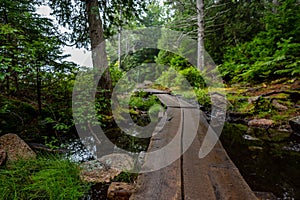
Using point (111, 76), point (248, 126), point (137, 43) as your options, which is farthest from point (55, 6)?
point (137, 43)

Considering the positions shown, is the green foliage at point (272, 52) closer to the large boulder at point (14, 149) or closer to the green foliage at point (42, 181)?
the green foliage at point (42, 181)

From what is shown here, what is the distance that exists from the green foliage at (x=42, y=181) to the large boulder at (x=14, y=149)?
8.3 inches

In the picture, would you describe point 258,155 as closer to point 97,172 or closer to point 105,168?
point 105,168

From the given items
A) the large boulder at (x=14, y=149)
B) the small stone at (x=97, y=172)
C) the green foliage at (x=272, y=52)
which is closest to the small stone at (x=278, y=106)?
the green foliage at (x=272, y=52)

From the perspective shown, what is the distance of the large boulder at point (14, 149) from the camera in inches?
109

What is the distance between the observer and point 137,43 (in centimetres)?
3038

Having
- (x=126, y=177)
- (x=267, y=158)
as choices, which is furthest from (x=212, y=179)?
(x=267, y=158)

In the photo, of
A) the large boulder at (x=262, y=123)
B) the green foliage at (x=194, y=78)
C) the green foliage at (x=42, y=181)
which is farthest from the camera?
the green foliage at (x=194, y=78)

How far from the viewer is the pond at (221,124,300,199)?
8.29 feet

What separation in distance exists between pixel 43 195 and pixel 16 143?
128cm

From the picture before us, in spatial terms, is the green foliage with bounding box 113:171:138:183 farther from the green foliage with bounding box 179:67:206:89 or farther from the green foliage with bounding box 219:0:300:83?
the green foliage with bounding box 179:67:206:89

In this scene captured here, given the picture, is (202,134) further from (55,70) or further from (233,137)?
(55,70)

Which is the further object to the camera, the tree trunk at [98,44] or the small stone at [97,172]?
the tree trunk at [98,44]

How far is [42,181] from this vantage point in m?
2.23
